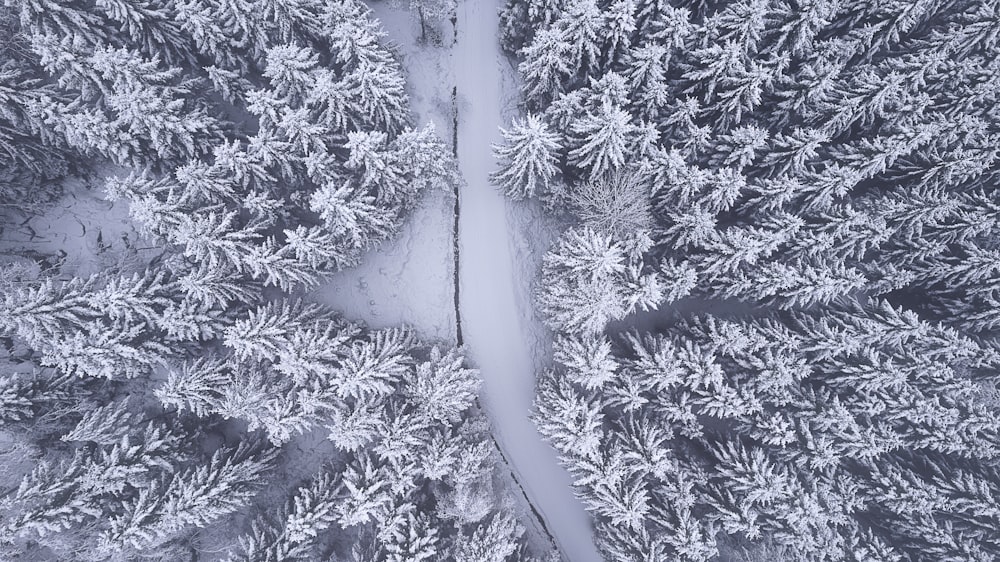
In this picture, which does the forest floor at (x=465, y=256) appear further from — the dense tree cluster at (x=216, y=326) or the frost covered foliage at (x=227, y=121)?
the frost covered foliage at (x=227, y=121)

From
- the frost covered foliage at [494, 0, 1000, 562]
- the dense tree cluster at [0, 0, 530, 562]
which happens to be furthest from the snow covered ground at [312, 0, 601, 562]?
the frost covered foliage at [494, 0, 1000, 562]

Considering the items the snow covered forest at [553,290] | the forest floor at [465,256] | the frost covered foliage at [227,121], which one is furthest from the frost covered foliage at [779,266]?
the frost covered foliage at [227,121]

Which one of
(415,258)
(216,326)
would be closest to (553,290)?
(415,258)

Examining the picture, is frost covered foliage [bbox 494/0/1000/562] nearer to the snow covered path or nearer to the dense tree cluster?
the snow covered path

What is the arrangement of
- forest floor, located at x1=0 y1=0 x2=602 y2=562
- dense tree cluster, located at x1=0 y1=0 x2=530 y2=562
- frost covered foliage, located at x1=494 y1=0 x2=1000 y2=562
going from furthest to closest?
forest floor, located at x1=0 y1=0 x2=602 y2=562 → frost covered foliage, located at x1=494 y1=0 x2=1000 y2=562 → dense tree cluster, located at x1=0 y1=0 x2=530 y2=562

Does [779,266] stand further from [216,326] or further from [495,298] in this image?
[216,326]

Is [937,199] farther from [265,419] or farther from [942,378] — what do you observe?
[265,419]
